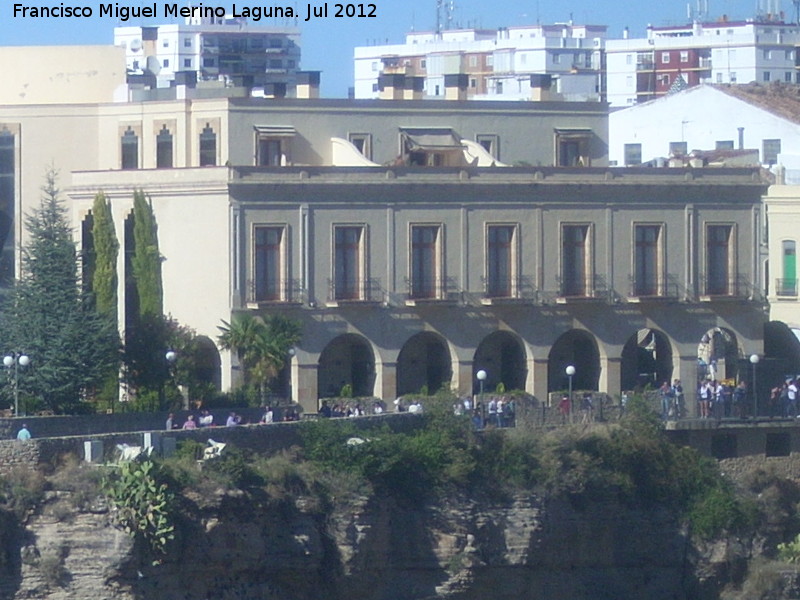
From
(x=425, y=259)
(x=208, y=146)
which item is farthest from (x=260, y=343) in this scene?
(x=208, y=146)

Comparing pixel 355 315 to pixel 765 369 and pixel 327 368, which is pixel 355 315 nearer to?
pixel 327 368

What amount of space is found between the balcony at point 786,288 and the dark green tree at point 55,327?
20.4 m

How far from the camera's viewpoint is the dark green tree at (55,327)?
50.3m

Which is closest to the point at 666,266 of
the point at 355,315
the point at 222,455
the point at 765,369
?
the point at 765,369

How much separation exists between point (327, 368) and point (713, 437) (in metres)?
9.05

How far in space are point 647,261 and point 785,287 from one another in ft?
22.4

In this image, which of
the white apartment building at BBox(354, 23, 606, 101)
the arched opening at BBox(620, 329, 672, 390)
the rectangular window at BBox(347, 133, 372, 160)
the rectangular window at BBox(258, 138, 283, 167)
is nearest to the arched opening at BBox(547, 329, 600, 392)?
the arched opening at BBox(620, 329, 672, 390)

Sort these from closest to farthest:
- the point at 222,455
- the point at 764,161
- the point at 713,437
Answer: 1. the point at 222,455
2. the point at 713,437
3. the point at 764,161

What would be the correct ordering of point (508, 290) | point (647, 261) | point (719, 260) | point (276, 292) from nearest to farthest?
point (276, 292)
point (508, 290)
point (647, 261)
point (719, 260)

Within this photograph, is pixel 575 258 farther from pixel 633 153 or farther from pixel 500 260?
pixel 633 153

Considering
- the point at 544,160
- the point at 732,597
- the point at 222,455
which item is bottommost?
the point at 732,597

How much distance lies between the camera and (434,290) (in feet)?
191

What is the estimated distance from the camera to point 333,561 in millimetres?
45969

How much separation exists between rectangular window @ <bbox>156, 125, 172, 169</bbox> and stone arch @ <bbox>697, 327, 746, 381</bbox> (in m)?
13.5
